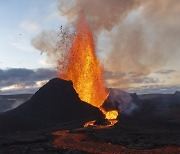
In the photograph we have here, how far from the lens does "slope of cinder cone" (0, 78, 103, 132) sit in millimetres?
83262

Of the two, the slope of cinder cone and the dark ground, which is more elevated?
the slope of cinder cone

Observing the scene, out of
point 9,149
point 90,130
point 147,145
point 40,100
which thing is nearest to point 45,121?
point 40,100

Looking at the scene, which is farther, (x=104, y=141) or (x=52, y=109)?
(x=52, y=109)

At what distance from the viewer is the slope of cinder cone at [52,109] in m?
83.3

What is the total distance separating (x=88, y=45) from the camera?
9875cm

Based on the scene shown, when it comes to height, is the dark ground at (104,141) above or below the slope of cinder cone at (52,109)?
below

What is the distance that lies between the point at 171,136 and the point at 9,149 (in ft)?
85.0

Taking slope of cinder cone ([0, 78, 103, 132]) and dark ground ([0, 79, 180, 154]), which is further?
slope of cinder cone ([0, 78, 103, 132])

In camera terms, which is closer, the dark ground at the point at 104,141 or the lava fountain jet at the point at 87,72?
the dark ground at the point at 104,141

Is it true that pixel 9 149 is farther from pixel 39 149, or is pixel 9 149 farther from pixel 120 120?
pixel 120 120

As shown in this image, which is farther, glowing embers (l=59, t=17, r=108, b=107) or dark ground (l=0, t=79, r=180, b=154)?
glowing embers (l=59, t=17, r=108, b=107)

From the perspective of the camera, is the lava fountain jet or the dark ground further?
the lava fountain jet

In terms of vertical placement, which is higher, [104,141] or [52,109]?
[52,109]

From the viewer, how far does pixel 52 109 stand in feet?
298
